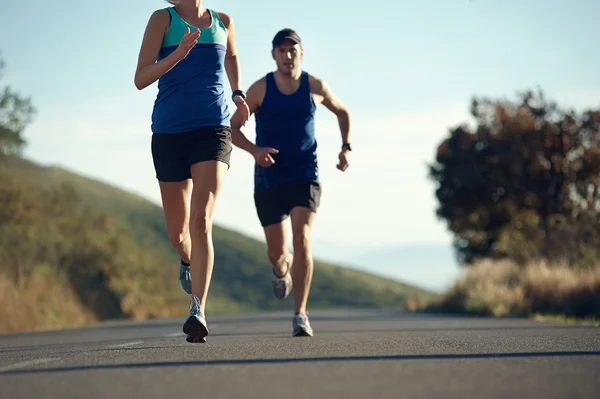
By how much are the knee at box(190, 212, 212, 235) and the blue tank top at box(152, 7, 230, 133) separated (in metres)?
0.64

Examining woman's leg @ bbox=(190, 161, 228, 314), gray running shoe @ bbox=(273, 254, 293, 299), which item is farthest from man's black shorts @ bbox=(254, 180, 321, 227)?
woman's leg @ bbox=(190, 161, 228, 314)

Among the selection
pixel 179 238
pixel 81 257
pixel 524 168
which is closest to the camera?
pixel 179 238

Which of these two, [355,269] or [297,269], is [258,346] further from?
[355,269]

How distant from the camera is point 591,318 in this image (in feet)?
53.4

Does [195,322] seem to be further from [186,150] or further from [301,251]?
[301,251]

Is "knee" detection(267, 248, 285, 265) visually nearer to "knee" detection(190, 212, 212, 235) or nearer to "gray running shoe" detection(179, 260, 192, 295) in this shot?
"gray running shoe" detection(179, 260, 192, 295)

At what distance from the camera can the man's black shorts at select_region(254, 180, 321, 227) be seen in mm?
9906

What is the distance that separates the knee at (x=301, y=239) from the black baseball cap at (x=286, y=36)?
1.63 metres

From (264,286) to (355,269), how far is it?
12.0 metres

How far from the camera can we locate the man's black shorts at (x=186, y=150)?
8.09 metres

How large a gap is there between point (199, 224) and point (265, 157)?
1.81 metres

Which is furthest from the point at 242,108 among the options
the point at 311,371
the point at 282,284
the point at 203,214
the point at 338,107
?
the point at 311,371

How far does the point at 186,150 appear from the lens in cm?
816

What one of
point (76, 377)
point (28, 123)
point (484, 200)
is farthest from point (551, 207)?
point (76, 377)
